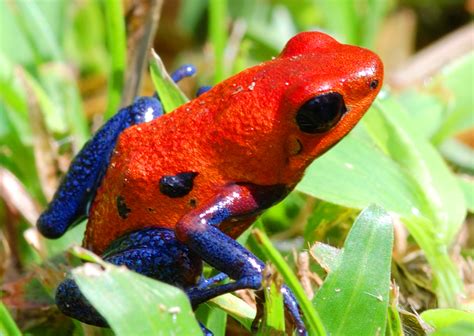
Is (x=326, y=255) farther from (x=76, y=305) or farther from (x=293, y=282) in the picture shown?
(x=76, y=305)

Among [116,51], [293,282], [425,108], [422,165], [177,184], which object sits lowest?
[425,108]

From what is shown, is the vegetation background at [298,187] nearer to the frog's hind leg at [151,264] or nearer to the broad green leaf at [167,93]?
the broad green leaf at [167,93]

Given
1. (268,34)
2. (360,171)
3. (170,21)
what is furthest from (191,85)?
(360,171)

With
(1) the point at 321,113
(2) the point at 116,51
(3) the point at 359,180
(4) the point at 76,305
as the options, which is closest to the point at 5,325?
(4) the point at 76,305

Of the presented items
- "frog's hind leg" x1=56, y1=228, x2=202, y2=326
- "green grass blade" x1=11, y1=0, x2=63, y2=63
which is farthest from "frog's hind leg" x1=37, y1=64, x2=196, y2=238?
"green grass blade" x1=11, y1=0, x2=63, y2=63

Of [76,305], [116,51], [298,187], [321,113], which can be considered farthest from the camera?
[116,51]

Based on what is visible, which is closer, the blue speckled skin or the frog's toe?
the blue speckled skin

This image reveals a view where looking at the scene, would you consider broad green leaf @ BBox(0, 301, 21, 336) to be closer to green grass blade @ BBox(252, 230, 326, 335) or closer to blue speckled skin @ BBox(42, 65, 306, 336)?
blue speckled skin @ BBox(42, 65, 306, 336)
